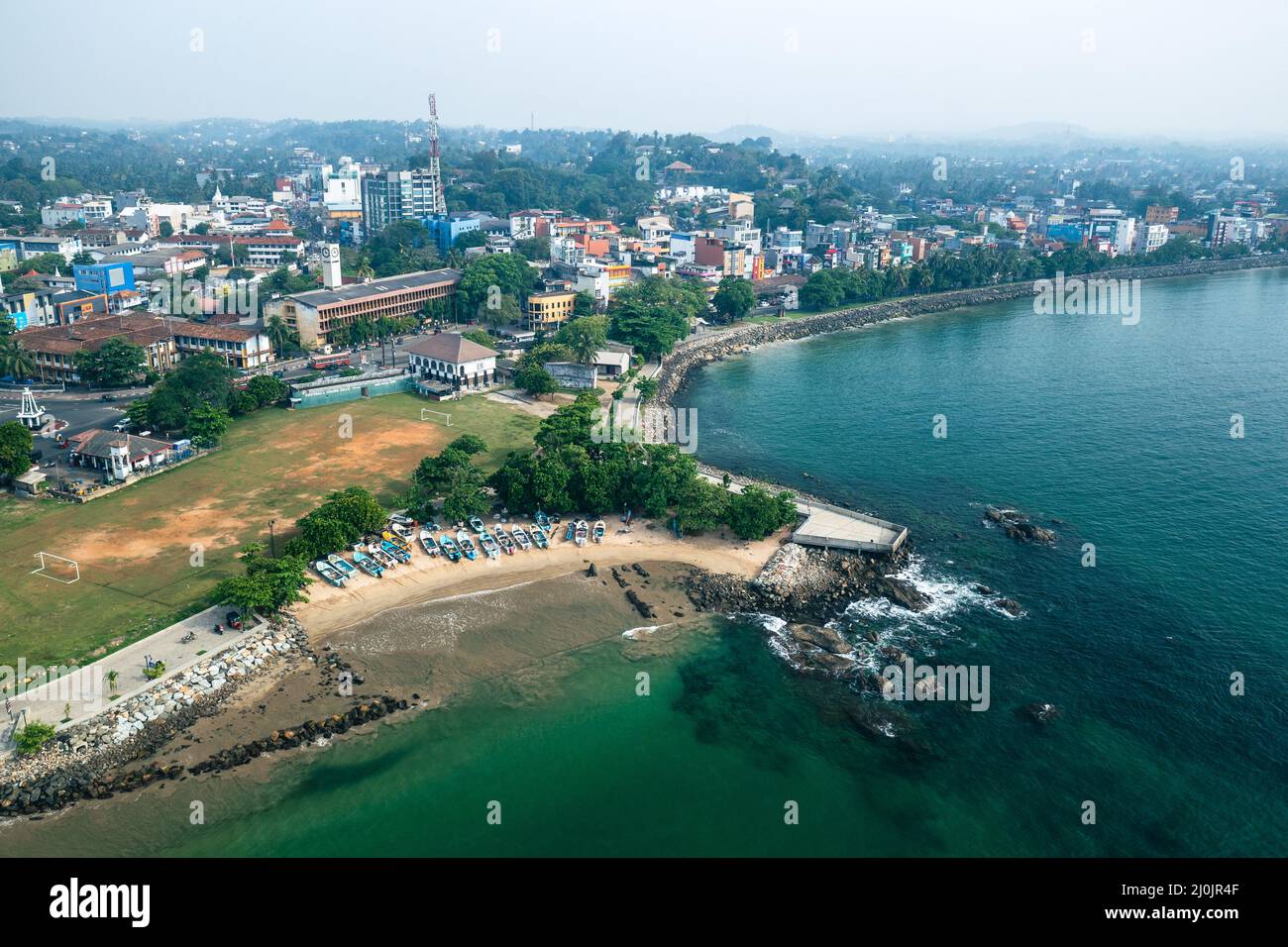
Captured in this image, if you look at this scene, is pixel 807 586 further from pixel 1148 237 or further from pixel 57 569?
pixel 1148 237

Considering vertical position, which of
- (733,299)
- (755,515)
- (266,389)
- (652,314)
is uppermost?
(733,299)

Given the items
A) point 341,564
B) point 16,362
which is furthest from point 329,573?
point 16,362

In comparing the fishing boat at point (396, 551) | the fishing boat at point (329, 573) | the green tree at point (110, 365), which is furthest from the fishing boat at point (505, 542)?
the green tree at point (110, 365)

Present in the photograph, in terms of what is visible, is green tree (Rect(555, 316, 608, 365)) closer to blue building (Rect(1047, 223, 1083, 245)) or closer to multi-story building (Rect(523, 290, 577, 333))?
multi-story building (Rect(523, 290, 577, 333))

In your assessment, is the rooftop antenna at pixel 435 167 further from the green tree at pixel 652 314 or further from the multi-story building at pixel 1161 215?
the multi-story building at pixel 1161 215

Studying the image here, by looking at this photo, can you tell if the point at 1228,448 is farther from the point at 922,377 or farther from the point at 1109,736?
the point at 1109,736

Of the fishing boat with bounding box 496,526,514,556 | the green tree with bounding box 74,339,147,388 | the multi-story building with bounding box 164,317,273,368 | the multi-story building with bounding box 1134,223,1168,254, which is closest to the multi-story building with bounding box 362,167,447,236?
the multi-story building with bounding box 164,317,273,368
